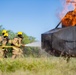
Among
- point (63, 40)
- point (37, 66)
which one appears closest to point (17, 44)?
point (37, 66)

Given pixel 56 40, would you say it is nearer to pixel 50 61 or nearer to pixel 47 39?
pixel 47 39

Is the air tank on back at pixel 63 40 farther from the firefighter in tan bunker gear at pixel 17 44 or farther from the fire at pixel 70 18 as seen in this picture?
the firefighter in tan bunker gear at pixel 17 44

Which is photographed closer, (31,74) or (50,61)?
(31,74)

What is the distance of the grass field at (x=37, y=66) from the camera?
11.0 m

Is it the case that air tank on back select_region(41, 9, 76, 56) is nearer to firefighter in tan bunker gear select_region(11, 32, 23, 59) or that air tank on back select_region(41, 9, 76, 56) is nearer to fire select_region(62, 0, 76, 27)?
fire select_region(62, 0, 76, 27)

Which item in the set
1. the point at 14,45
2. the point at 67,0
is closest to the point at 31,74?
the point at 67,0

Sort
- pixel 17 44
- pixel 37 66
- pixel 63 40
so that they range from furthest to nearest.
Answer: pixel 17 44 < pixel 37 66 < pixel 63 40

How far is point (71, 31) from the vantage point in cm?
1089

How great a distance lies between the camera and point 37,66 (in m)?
11.6

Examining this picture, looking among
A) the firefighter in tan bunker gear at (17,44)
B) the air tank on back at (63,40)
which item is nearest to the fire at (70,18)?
the air tank on back at (63,40)

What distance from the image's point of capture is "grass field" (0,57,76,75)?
11.0 m

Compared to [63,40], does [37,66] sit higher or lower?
lower

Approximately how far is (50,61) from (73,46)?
1.59m

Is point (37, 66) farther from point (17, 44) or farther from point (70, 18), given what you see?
point (17, 44)
